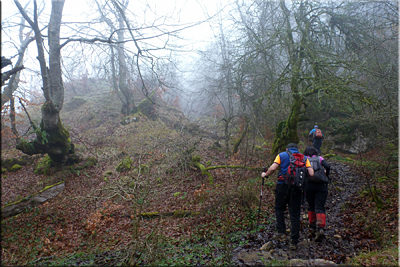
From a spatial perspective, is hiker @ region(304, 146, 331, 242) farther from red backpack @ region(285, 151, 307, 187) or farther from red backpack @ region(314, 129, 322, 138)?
red backpack @ region(314, 129, 322, 138)

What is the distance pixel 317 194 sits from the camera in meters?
4.78

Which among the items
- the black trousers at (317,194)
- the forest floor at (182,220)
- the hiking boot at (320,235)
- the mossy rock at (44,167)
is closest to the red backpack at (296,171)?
the black trousers at (317,194)

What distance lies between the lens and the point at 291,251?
4312 mm

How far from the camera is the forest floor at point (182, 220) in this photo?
417 cm

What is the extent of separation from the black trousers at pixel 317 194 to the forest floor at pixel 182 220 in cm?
68

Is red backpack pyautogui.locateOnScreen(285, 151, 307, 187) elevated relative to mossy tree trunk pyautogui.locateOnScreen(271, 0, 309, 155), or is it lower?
lower

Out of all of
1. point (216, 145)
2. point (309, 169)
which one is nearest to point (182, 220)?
point (309, 169)

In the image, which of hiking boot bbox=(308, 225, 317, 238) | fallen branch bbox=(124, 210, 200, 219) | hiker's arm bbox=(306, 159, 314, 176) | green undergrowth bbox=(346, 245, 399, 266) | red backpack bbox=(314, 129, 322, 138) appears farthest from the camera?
red backpack bbox=(314, 129, 322, 138)

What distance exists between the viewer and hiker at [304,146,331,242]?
465cm

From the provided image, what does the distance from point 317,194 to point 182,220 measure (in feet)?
11.7

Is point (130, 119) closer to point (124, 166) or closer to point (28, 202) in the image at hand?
point (124, 166)

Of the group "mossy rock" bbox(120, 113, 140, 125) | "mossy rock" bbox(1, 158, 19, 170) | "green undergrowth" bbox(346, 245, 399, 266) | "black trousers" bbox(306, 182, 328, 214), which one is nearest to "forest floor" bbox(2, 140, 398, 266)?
"green undergrowth" bbox(346, 245, 399, 266)

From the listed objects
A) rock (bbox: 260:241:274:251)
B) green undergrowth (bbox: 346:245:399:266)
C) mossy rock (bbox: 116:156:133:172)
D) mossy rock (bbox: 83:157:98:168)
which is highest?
mossy rock (bbox: 83:157:98:168)

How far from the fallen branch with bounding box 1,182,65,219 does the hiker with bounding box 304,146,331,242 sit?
7.29 metres
